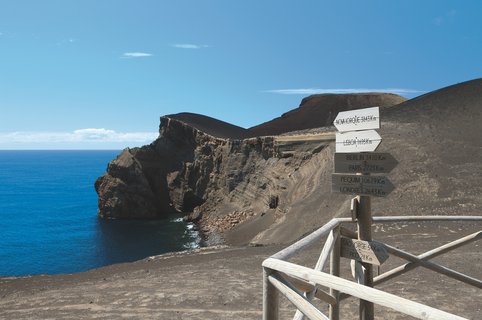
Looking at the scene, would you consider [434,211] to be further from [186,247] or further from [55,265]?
[55,265]

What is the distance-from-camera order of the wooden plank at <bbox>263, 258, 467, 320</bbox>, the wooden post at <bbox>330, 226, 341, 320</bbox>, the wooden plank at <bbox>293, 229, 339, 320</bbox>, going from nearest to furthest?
the wooden plank at <bbox>263, 258, 467, 320</bbox> → the wooden plank at <bbox>293, 229, 339, 320</bbox> → the wooden post at <bbox>330, 226, 341, 320</bbox>

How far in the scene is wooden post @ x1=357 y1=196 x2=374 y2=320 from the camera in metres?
5.25

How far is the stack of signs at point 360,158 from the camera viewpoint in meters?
5.16

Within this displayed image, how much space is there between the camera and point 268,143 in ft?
151

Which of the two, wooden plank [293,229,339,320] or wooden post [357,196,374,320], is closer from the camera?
wooden plank [293,229,339,320]

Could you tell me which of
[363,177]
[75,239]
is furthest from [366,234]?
[75,239]

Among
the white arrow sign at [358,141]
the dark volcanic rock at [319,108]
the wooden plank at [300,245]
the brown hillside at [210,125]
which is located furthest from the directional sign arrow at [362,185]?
the dark volcanic rock at [319,108]

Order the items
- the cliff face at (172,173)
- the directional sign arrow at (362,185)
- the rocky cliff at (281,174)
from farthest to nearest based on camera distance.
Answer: the cliff face at (172,173) < the rocky cliff at (281,174) < the directional sign arrow at (362,185)

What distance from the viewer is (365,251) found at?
5.11m

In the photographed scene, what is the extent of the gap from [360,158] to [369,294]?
275cm

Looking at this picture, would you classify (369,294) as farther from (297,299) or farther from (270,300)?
(270,300)

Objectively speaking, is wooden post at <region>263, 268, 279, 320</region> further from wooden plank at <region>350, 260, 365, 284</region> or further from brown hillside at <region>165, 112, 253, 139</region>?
brown hillside at <region>165, 112, 253, 139</region>

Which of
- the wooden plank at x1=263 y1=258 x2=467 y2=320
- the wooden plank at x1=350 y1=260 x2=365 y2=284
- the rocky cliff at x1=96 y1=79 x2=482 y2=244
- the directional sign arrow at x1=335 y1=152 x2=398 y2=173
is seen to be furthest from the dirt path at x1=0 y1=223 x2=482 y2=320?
the rocky cliff at x1=96 y1=79 x2=482 y2=244

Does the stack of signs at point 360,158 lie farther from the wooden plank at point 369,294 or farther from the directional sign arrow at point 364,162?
the wooden plank at point 369,294
